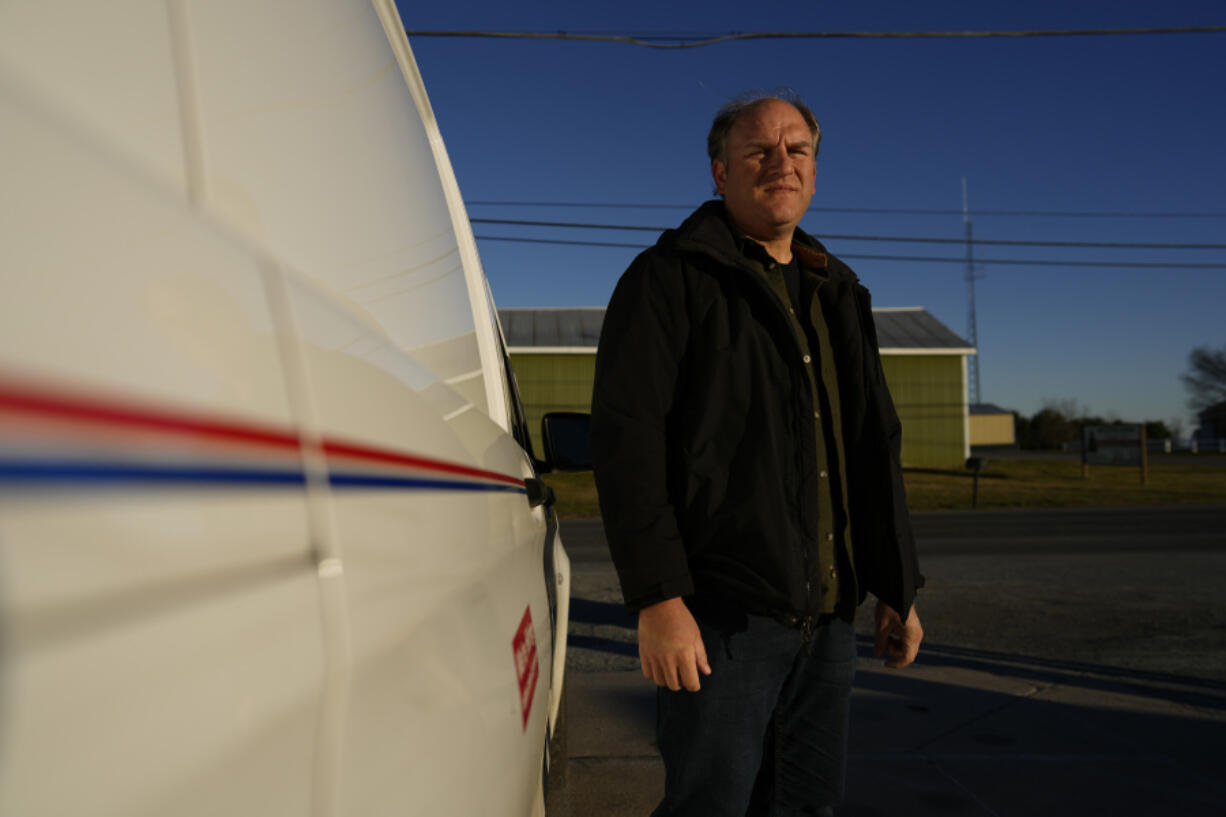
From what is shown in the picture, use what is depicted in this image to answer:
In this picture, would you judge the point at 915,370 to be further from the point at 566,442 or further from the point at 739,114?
the point at 739,114

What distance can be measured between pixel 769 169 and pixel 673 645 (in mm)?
1052

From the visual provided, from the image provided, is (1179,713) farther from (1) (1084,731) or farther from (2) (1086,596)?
(2) (1086,596)

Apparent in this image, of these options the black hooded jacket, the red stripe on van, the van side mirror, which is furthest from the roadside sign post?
the red stripe on van

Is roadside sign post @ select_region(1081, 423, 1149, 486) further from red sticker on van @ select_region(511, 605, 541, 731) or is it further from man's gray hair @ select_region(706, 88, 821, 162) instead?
red sticker on van @ select_region(511, 605, 541, 731)

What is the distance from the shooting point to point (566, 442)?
2840mm

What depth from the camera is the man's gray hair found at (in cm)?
201

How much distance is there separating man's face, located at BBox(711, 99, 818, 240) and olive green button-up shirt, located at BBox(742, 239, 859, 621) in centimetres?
7

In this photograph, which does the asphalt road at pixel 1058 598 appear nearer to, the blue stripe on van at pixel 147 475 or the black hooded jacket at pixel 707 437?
the black hooded jacket at pixel 707 437

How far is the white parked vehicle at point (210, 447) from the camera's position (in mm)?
376

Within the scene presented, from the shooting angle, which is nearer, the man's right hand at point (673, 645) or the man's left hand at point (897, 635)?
the man's right hand at point (673, 645)

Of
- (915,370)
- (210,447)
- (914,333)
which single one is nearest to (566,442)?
(210,447)

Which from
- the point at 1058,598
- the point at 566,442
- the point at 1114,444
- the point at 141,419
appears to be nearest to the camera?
the point at 141,419

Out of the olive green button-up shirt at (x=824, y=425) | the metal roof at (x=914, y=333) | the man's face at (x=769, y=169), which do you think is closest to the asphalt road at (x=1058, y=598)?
the olive green button-up shirt at (x=824, y=425)

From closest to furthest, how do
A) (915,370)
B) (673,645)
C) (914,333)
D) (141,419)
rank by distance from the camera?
1. (141,419)
2. (673,645)
3. (915,370)
4. (914,333)
